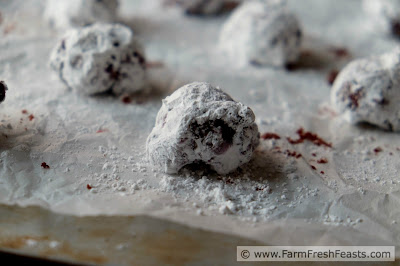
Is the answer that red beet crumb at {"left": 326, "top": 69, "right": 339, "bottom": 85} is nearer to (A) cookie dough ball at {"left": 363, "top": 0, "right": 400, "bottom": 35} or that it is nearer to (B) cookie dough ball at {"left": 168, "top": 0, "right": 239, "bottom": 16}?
(A) cookie dough ball at {"left": 363, "top": 0, "right": 400, "bottom": 35}

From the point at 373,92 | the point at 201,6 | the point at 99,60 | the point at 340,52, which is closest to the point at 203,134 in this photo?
the point at 99,60

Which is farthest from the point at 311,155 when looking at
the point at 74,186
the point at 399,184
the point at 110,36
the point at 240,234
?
the point at 110,36

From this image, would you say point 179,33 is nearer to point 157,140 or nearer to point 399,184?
point 157,140

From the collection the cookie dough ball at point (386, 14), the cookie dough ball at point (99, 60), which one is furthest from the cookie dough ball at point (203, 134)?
the cookie dough ball at point (386, 14)

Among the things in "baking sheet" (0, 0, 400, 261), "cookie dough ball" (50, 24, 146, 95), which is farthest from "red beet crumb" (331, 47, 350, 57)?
"cookie dough ball" (50, 24, 146, 95)

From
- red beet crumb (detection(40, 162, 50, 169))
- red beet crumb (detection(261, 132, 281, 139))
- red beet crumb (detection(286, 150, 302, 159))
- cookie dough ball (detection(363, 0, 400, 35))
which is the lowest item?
red beet crumb (detection(40, 162, 50, 169))

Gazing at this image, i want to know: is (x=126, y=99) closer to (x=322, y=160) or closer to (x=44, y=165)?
(x=44, y=165)
